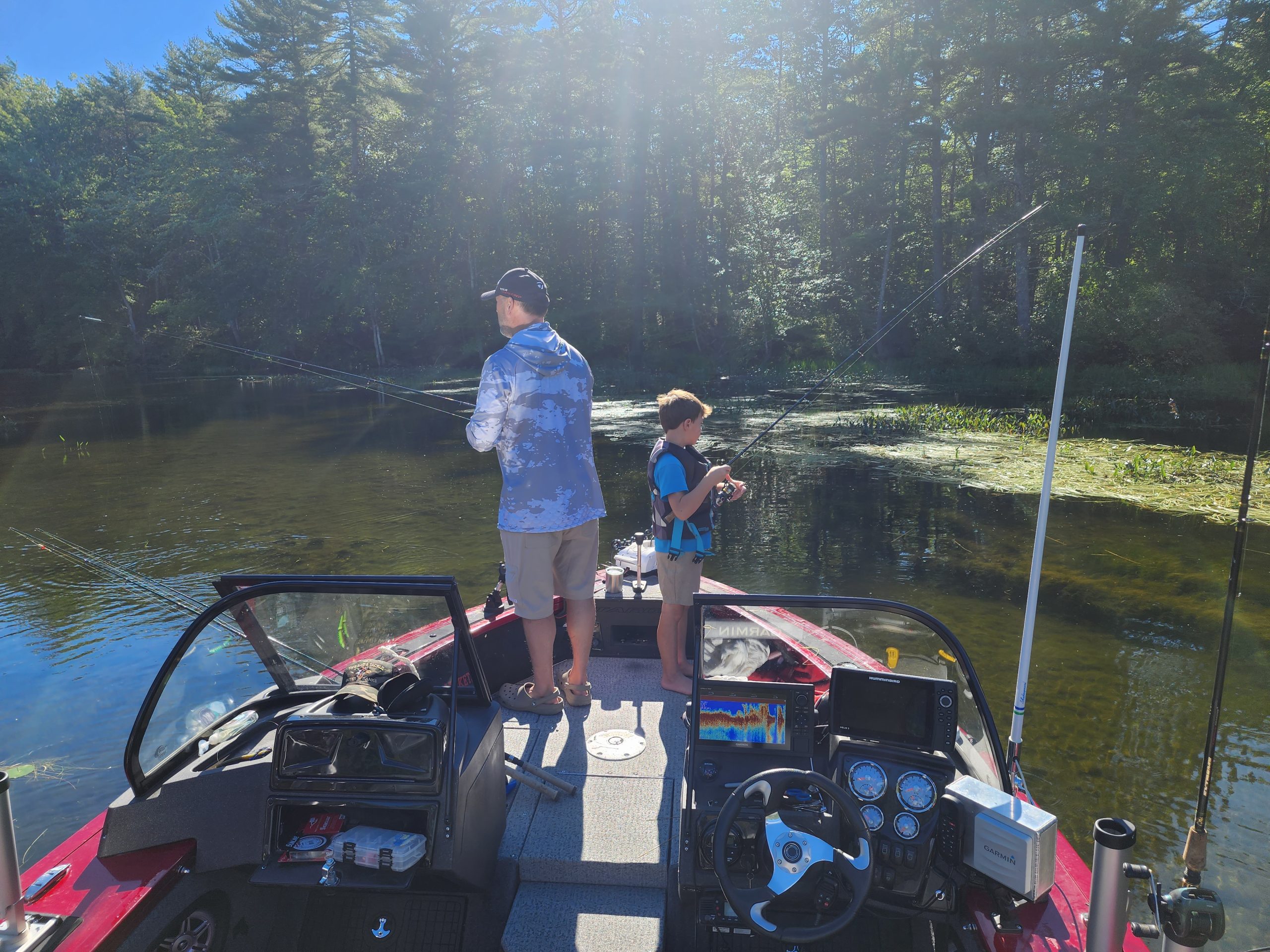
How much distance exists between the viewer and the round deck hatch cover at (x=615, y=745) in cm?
343

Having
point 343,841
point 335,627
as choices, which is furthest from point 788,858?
point 335,627

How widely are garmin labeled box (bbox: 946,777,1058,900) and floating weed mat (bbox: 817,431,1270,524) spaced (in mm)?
8624

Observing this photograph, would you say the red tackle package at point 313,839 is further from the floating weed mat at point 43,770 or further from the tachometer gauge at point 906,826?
the floating weed mat at point 43,770

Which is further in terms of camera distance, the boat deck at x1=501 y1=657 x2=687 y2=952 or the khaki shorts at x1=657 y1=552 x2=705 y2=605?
the khaki shorts at x1=657 y1=552 x2=705 y2=605

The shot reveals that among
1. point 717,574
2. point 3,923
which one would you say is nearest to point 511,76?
point 717,574

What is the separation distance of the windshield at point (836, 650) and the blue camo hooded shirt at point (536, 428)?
2.53ft

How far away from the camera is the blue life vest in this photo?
3668 mm

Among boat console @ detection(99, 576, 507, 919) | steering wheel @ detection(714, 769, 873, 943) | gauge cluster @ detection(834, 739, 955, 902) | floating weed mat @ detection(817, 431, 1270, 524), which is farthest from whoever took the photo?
floating weed mat @ detection(817, 431, 1270, 524)

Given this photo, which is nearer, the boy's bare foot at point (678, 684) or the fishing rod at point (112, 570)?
the boy's bare foot at point (678, 684)

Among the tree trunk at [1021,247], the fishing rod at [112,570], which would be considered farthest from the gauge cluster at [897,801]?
the tree trunk at [1021,247]

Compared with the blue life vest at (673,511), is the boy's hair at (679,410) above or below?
above

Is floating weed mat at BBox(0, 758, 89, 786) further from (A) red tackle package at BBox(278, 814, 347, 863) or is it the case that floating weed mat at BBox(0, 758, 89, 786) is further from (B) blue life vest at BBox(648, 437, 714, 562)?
(B) blue life vest at BBox(648, 437, 714, 562)

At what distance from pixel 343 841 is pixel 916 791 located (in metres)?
1.63

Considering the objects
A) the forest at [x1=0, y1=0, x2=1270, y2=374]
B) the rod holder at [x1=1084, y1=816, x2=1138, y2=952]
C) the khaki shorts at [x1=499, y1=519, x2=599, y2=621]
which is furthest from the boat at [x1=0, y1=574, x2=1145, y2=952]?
the forest at [x1=0, y1=0, x2=1270, y2=374]
